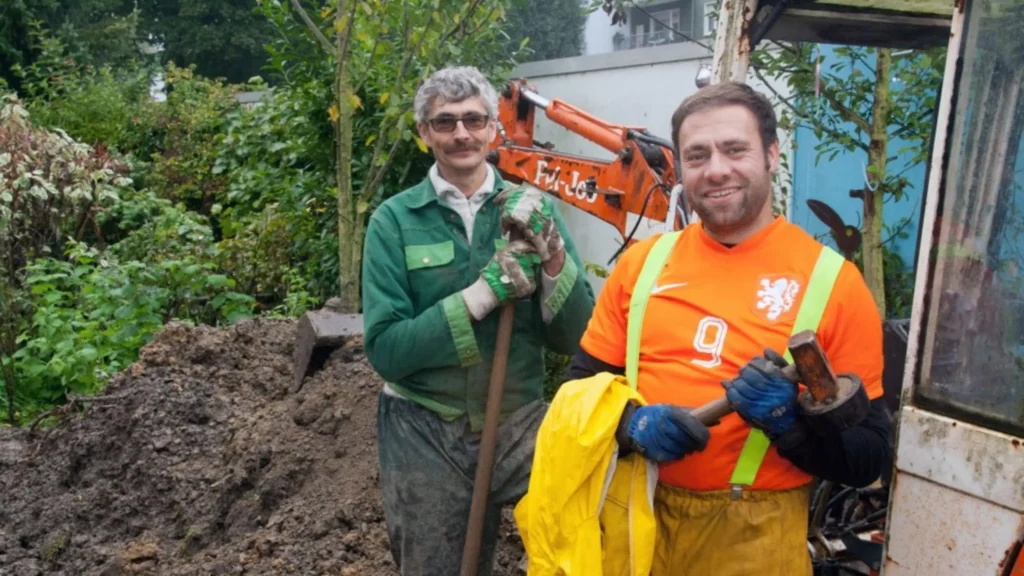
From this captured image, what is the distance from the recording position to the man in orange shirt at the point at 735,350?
6.80 feet

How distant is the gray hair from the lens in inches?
115

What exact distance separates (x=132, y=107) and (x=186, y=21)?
13177 millimetres

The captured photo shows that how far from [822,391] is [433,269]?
1.31 m

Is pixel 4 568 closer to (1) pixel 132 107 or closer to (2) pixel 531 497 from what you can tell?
(2) pixel 531 497

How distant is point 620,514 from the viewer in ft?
7.17

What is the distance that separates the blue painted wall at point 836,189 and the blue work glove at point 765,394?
555 cm

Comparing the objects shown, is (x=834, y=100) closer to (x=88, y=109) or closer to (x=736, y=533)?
(x=736, y=533)

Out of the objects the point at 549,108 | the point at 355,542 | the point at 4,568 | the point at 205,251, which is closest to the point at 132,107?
the point at 205,251

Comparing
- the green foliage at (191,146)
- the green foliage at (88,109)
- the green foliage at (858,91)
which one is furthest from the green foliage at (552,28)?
the green foliage at (858,91)

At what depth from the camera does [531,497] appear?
2.25 meters

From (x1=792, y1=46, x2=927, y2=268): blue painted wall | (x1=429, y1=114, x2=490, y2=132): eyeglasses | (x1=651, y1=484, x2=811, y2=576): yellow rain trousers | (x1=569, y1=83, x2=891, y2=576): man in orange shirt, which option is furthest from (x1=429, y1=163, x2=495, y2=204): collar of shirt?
(x1=792, y1=46, x2=927, y2=268): blue painted wall

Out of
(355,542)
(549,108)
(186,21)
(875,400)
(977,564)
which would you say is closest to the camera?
(977,564)

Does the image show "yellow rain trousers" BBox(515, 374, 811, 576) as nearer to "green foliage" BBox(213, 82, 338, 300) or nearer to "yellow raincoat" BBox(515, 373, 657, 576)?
"yellow raincoat" BBox(515, 373, 657, 576)

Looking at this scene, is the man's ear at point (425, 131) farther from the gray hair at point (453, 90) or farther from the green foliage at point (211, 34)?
the green foliage at point (211, 34)
